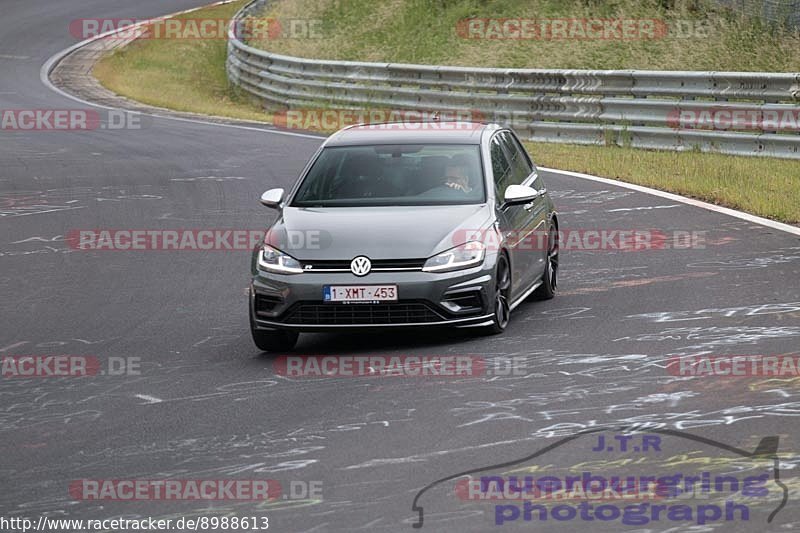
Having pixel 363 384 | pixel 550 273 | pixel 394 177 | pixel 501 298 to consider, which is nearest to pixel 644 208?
pixel 550 273

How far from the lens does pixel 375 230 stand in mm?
10391

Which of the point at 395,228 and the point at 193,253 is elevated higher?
the point at 395,228

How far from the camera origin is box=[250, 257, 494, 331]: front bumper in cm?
1012

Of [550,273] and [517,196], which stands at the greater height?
[517,196]

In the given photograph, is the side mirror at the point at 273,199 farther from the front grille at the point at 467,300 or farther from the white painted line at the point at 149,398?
the white painted line at the point at 149,398

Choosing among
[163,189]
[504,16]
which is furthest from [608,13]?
[163,189]

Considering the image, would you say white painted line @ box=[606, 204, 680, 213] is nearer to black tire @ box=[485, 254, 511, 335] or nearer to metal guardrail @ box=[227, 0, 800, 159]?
metal guardrail @ box=[227, 0, 800, 159]

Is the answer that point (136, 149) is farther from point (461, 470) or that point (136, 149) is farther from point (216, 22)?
point (216, 22)

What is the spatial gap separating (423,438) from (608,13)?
26.7 meters

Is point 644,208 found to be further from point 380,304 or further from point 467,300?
point 380,304

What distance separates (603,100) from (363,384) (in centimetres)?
1455

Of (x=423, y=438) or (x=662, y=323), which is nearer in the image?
(x=423, y=438)

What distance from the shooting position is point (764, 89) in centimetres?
2088

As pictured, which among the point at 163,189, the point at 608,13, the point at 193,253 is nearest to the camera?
the point at 193,253
